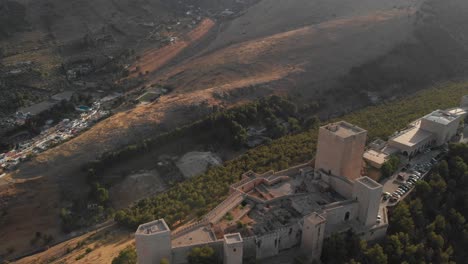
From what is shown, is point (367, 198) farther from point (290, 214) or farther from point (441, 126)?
point (441, 126)

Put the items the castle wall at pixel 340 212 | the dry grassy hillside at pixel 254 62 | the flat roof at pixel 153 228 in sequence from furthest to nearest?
the dry grassy hillside at pixel 254 62, the castle wall at pixel 340 212, the flat roof at pixel 153 228

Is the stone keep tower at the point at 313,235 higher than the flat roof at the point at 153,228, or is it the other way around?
the flat roof at the point at 153,228

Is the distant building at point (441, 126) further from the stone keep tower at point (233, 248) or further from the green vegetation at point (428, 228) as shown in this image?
the stone keep tower at point (233, 248)

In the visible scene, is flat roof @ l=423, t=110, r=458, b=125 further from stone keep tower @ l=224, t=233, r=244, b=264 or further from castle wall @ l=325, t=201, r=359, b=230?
stone keep tower @ l=224, t=233, r=244, b=264

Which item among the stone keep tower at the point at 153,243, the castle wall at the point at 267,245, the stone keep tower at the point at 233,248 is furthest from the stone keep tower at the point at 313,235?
the stone keep tower at the point at 153,243

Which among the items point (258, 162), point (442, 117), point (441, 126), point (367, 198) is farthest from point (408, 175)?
point (258, 162)

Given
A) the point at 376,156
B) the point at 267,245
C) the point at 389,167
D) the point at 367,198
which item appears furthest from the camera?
the point at 376,156
